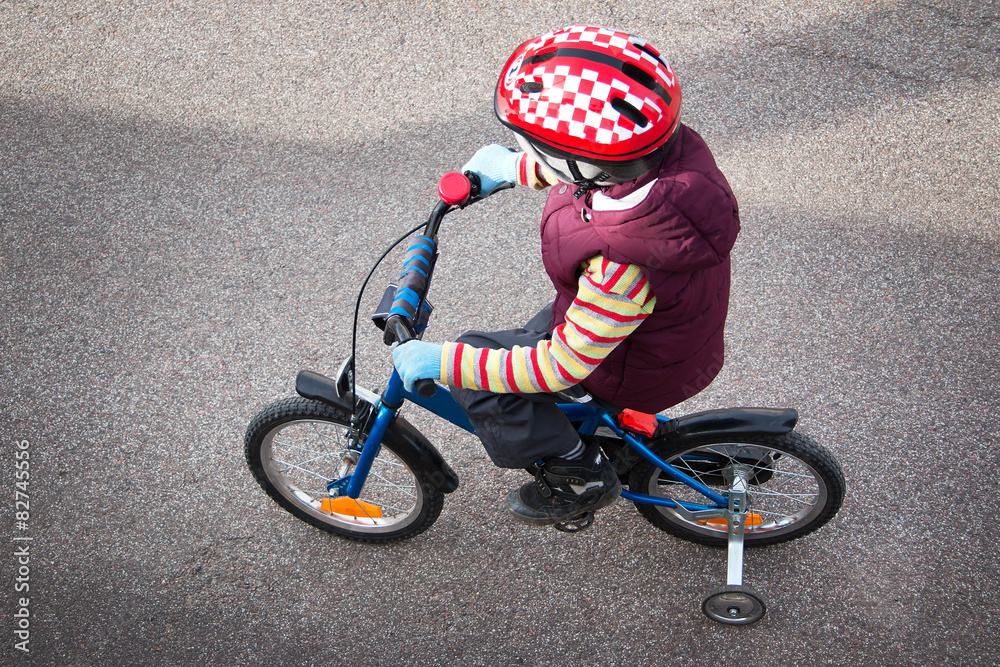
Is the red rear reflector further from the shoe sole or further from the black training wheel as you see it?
the black training wheel

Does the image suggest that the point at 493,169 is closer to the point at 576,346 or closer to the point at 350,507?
the point at 576,346

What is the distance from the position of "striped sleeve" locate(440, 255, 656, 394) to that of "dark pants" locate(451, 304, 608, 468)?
22 cm

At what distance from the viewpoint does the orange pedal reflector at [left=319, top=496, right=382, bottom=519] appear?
239cm

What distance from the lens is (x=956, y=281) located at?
318 centimetres

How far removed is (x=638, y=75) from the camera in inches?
59.7

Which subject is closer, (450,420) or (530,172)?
(530,172)

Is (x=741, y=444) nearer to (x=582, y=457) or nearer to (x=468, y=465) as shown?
(x=582, y=457)

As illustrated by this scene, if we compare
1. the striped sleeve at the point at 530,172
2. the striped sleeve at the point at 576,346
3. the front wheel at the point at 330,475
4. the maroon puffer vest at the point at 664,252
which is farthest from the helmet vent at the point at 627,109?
the front wheel at the point at 330,475

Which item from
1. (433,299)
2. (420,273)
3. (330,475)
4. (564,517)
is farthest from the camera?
(433,299)

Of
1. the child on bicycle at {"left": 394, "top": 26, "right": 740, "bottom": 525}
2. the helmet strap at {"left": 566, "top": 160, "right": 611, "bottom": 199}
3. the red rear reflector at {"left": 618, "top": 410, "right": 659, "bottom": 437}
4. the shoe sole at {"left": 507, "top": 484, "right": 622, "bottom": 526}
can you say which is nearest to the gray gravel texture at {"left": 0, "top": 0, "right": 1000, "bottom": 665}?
the shoe sole at {"left": 507, "top": 484, "right": 622, "bottom": 526}

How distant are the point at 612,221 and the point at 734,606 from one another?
4.88ft

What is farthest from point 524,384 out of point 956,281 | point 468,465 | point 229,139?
point 229,139

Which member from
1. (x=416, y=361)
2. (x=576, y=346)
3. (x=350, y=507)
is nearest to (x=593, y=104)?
(x=576, y=346)

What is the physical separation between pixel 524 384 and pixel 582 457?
53 cm
